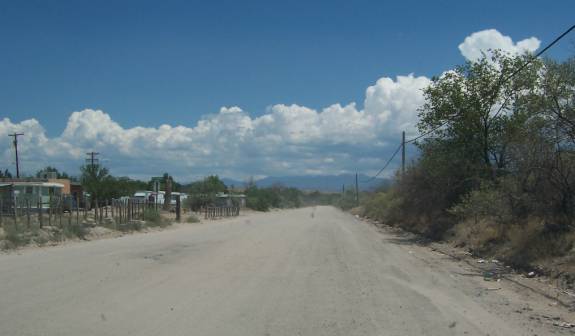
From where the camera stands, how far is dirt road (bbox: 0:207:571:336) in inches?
334

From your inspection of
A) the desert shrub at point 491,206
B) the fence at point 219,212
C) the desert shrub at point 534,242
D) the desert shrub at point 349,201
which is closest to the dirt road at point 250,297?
the desert shrub at point 534,242

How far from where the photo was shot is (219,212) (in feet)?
204

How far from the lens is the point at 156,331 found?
26.4 ft

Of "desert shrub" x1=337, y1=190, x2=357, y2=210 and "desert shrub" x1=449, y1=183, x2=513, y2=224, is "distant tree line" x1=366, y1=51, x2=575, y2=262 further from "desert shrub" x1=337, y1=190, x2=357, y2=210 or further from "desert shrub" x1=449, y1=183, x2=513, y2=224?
"desert shrub" x1=337, y1=190, x2=357, y2=210

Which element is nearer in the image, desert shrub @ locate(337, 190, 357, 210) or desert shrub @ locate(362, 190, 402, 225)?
desert shrub @ locate(362, 190, 402, 225)

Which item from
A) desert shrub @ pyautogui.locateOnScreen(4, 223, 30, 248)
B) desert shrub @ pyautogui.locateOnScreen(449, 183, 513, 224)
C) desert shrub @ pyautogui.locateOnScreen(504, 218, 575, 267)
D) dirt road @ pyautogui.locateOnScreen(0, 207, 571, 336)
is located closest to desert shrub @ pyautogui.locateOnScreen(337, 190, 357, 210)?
→ desert shrub @ pyautogui.locateOnScreen(449, 183, 513, 224)

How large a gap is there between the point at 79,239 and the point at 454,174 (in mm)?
17416

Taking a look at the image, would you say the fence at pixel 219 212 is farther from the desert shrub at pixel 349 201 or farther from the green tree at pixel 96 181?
the desert shrub at pixel 349 201

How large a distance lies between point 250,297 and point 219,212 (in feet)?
170

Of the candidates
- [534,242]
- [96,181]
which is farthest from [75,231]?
[96,181]

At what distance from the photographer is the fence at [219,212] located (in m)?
57.6

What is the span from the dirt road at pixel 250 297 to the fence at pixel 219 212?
39.1 m

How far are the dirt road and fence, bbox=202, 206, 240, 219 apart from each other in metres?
39.1

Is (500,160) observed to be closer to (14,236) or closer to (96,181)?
(14,236)
